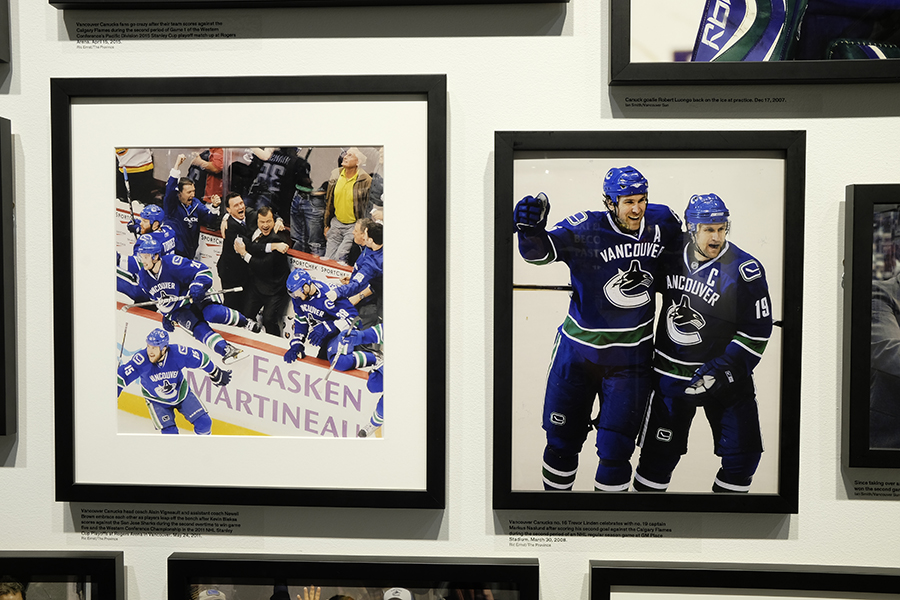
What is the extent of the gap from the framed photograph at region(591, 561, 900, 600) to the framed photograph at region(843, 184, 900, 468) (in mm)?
147

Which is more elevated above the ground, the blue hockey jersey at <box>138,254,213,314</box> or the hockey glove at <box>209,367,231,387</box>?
the blue hockey jersey at <box>138,254,213,314</box>

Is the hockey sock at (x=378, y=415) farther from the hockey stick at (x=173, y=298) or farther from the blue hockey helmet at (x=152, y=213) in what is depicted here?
the blue hockey helmet at (x=152, y=213)

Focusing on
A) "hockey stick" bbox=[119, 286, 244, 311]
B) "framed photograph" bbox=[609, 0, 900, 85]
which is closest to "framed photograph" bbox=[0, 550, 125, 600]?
"hockey stick" bbox=[119, 286, 244, 311]

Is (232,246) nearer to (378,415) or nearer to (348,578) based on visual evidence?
(378,415)

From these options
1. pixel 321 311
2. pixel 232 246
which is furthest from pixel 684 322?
pixel 232 246

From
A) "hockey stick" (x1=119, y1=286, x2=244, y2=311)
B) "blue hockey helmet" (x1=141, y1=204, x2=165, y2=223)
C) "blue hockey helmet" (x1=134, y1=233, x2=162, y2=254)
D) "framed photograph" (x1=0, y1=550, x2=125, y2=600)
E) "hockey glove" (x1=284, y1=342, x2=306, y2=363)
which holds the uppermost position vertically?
"blue hockey helmet" (x1=141, y1=204, x2=165, y2=223)

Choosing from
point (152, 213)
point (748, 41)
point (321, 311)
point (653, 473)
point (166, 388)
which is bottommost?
point (653, 473)

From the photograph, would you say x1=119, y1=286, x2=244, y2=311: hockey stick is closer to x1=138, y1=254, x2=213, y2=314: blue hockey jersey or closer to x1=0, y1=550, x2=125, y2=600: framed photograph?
x1=138, y1=254, x2=213, y2=314: blue hockey jersey

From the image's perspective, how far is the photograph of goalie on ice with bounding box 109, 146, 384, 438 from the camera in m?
0.77

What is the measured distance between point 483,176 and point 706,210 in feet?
0.93

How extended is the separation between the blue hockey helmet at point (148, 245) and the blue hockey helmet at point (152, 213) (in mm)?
22

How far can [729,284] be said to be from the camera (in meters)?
0.76

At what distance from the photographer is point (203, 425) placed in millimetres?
787

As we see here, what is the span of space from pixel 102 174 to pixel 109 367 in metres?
0.25
